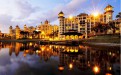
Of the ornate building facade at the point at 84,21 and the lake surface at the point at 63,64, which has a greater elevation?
the ornate building facade at the point at 84,21

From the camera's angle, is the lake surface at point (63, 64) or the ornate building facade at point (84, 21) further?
the ornate building facade at point (84, 21)

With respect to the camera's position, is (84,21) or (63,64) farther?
(84,21)

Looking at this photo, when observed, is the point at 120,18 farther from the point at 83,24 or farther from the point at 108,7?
the point at 83,24

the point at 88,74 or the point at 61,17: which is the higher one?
the point at 61,17

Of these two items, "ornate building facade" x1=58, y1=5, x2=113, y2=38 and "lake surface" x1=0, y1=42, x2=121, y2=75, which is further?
"ornate building facade" x1=58, y1=5, x2=113, y2=38

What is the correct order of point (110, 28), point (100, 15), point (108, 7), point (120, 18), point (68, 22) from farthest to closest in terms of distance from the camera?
point (68, 22) → point (100, 15) → point (108, 7) → point (120, 18) → point (110, 28)

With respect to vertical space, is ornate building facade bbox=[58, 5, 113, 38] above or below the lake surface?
above

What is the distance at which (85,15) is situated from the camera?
128 meters

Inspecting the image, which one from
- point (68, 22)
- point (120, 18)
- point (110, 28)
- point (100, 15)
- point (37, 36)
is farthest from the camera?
point (37, 36)

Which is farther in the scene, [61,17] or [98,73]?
[61,17]

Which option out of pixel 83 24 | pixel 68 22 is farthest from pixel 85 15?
pixel 68 22

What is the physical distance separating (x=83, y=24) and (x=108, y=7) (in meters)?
23.3

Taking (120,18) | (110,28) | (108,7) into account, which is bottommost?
(110,28)

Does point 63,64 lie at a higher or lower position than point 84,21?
lower
